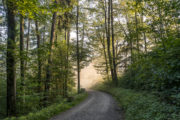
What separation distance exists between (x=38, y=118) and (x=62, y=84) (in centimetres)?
752

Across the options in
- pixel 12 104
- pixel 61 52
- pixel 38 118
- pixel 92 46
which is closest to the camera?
pixel 38 118

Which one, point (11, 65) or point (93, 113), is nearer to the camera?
point (11, 65)

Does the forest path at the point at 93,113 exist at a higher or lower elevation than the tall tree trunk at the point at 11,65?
lower

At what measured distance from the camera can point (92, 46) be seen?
891 inches

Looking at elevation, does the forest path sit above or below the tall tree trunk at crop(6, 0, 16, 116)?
below

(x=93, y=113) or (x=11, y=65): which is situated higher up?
(x=11, y=65)

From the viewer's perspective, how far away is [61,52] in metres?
12.5

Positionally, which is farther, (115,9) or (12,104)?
(115,9)

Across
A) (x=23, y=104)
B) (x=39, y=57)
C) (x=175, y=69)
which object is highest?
(x=39, y=57)

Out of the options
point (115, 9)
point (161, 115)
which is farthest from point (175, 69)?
point (115, 9)

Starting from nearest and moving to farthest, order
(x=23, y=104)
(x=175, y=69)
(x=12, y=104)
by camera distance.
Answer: (x=175, y=69)
(x=12, y=104)
(x=23, y=104)

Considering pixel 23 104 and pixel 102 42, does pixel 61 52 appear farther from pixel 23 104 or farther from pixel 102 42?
pixel 102 42

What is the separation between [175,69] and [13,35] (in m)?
7.61

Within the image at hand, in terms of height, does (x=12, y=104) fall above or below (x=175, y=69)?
below
